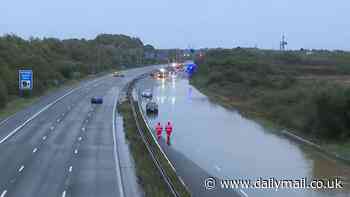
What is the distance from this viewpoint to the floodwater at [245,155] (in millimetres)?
38406

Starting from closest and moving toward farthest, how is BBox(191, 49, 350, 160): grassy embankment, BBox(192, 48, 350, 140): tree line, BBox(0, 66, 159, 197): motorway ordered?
1. BBox(0, 66, 159, 197): motorway
2. BBox(191, 49, 350, 160): grassy embankment
3. BBox(192, 48, 350, 140): tree line

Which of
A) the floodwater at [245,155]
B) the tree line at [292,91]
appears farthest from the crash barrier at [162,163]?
the tree line at [292,91]

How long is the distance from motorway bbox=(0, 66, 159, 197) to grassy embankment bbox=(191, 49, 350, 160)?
596 inches

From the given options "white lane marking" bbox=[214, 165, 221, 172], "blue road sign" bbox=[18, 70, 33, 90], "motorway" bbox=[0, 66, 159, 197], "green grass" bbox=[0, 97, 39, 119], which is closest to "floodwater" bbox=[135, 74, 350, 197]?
"white lane marking" bbox=[214, 165, 221, 172]

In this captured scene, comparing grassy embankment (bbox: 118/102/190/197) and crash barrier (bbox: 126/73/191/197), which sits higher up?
crash barrier (bbox: 126/73/191/197)

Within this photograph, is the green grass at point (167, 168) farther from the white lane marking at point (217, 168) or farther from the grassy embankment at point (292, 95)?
the grassy embankment at point (292, 95)

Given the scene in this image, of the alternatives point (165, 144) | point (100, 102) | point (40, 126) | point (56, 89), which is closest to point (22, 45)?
point (56, 89)

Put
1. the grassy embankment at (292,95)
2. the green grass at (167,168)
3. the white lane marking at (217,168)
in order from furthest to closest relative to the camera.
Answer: the grassy embankment at (292,95) → the white lane marking at (217,168) → the green grass at (167,168)

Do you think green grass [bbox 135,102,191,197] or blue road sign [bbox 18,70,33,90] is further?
blue road sign [bbox 18,70,33,90]

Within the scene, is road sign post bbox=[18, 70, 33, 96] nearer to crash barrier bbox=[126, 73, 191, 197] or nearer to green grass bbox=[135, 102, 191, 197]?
crash barrier bbox=[126, 73, 191, 197]

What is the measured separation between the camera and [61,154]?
43875 millimetres

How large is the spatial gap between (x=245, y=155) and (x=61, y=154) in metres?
11.9

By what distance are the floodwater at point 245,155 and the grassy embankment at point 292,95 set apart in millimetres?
2161

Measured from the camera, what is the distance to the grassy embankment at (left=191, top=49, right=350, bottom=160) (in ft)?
173
